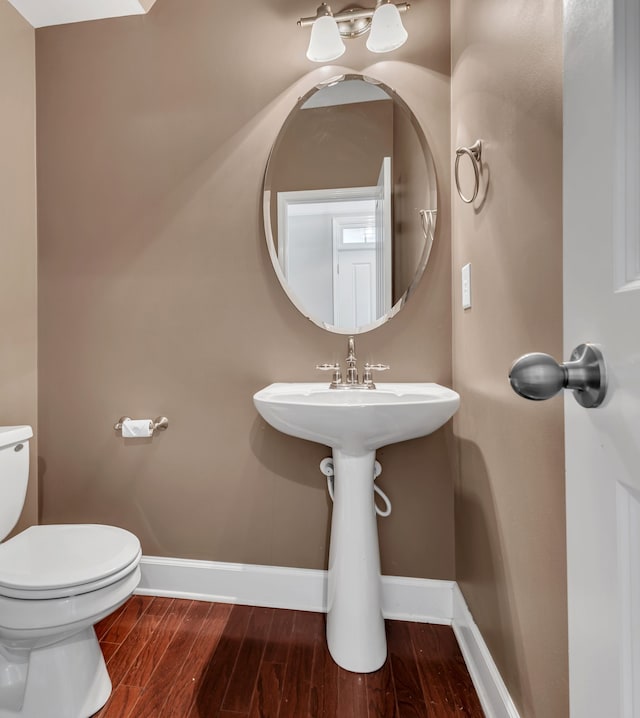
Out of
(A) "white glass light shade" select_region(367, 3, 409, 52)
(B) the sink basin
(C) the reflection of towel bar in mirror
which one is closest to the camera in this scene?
(B) the sink basin

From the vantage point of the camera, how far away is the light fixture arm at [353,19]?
141 cm

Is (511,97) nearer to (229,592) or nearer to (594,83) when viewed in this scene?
(594,83)

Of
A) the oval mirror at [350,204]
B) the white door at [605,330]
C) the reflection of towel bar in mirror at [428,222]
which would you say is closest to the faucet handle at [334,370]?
the oval mirror at [350,204]

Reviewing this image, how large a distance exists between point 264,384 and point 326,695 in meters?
0.97

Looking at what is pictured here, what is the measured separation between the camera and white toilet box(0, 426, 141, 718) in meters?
0.99

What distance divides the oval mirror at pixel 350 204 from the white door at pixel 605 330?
3.42 feet

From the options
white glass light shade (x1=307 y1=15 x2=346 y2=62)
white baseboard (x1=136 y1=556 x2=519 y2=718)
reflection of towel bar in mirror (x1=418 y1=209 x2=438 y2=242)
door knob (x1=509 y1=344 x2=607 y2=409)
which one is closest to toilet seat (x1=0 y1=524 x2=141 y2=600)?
white baseboard (x1=136 y1=556 x2=519 y2=718)

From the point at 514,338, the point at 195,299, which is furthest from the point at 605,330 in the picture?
the point at 195,299

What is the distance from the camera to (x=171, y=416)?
158 cm

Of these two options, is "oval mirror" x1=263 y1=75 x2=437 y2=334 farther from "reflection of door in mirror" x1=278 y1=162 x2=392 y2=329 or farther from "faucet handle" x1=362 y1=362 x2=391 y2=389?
"faucet handle" x1=362 y1=362 x2=391 y2=389

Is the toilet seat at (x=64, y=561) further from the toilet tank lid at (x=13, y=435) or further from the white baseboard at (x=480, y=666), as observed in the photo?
the white baseboard at (x=480, y=666)

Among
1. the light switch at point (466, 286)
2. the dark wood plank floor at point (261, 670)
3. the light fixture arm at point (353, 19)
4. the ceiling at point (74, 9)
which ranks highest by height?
the ceiling at point (74, 9)

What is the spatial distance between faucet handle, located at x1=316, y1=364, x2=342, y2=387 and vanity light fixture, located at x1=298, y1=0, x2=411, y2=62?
1080mm

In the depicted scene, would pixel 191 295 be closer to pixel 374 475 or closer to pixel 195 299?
pixel 195 299
